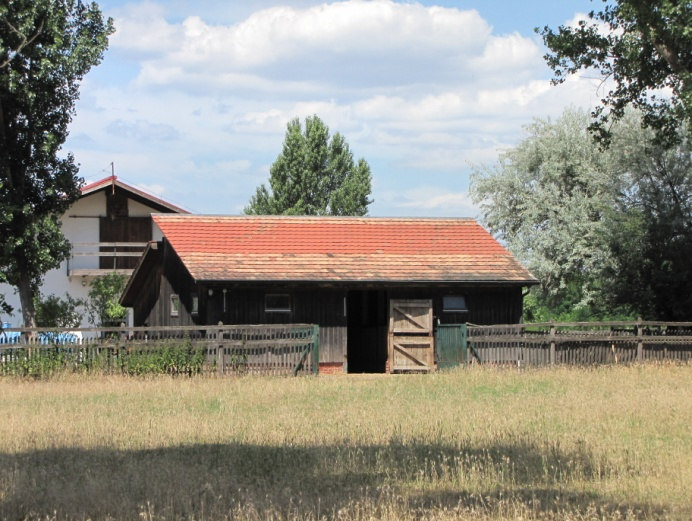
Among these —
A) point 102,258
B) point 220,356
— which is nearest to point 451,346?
point 220,356

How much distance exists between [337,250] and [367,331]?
3.15 m

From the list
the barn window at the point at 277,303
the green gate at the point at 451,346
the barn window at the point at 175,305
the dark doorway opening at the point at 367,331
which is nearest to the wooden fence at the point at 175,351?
the barn window at the point at 277,303

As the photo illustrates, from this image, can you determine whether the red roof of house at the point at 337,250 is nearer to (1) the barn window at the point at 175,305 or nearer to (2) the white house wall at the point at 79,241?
(1) the barn window at the point at 175,305

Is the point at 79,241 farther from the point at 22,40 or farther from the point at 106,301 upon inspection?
the point at 22,40

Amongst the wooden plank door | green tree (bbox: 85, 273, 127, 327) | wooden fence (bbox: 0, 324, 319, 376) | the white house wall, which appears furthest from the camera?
the white house wall

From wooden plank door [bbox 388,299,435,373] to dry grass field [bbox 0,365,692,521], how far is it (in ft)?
27.7

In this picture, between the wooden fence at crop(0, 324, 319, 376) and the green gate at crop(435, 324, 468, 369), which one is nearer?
the wooden fence at crop(0, 324, 319, 376)

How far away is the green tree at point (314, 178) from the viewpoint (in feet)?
212

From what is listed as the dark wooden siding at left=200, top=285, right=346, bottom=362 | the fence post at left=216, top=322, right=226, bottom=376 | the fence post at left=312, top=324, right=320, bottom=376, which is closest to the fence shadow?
the fence post at left=216, top=322, right=226, bottom=376

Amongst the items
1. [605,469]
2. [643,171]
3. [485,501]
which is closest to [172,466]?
[485,501]

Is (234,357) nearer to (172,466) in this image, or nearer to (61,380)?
(61,380)

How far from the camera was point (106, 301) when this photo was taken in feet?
142

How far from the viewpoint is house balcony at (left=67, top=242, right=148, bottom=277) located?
4616 centimetres

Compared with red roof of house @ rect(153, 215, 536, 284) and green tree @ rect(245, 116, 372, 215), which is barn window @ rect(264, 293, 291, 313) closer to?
red roof of house @ rect(153, 215, 536, 284)
